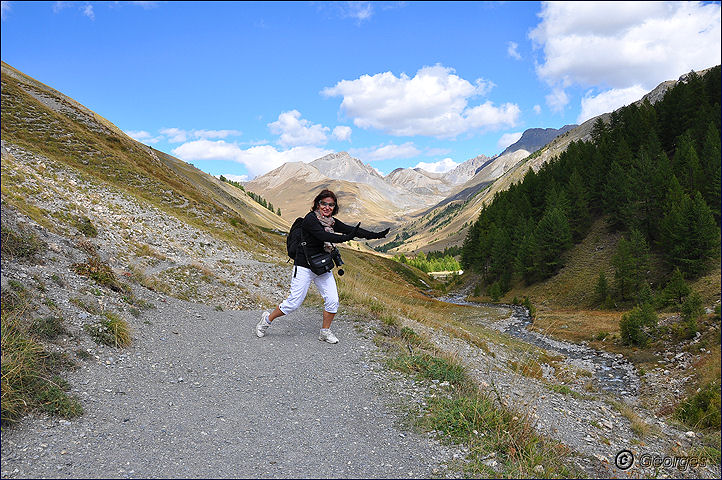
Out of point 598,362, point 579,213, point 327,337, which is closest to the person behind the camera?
point 327,337

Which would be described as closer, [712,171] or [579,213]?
[712,171]

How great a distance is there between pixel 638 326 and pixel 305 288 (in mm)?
31449

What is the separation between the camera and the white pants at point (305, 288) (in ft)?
32.0

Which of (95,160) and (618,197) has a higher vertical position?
(95,160)

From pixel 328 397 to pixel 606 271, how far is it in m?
65.8

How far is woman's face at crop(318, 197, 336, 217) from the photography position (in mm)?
9570

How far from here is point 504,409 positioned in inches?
259

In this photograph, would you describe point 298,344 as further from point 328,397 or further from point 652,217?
point 652,217

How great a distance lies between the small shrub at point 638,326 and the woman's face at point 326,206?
31306 mm

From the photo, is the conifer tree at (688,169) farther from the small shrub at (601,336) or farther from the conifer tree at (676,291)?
the small shrub at (601,336)

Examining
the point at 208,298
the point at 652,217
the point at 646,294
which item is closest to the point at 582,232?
the point at 652,217

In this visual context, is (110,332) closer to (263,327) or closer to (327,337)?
(263,327)

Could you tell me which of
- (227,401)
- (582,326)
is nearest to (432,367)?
(227,401)

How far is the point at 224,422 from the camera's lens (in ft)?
19.7
